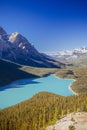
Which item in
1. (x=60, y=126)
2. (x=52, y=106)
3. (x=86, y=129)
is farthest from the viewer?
(x=52, y=106)

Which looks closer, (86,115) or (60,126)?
(60,126)

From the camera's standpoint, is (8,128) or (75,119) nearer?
(75,119)

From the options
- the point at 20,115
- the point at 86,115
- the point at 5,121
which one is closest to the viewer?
the point at 86,115

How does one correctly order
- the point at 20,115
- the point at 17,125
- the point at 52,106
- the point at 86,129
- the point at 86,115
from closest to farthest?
the point at 86,129 → the point at 86,115 → the point at 17,125 → the point at 20,115 → the point at 52,106

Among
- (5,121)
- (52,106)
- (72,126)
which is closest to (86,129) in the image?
(72,126)

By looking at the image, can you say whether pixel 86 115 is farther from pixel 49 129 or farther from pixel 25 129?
pixel 25 129

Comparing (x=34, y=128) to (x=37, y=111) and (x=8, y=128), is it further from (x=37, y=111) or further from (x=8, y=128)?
(x=37, y=111)

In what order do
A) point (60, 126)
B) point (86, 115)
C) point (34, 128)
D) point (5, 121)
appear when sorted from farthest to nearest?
point (5, 121)
point (34, 128)
point (86, 115)
point (60, 126)

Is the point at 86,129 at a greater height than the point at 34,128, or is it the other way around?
the point at 86,129

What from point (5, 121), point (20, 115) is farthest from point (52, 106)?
point (5, 121)
